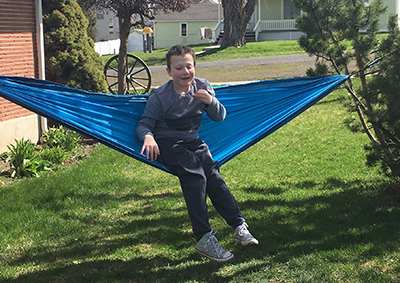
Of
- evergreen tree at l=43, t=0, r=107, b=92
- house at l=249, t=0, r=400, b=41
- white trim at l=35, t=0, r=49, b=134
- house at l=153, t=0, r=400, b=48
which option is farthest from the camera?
house at l=153, t=0, r=400, b=48

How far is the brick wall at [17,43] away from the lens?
7.85 metres

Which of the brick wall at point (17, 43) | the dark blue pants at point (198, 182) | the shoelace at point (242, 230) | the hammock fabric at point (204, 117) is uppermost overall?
the brick wall at point (17, 43)

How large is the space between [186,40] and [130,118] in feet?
147

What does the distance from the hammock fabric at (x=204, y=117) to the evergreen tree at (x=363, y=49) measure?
380 mm

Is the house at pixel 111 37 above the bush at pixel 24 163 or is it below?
above

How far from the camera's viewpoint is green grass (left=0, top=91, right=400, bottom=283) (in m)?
3.65

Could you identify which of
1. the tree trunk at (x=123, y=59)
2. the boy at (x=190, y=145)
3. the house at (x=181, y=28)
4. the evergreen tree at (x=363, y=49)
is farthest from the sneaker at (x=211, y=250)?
the house at (x=181, y=28)

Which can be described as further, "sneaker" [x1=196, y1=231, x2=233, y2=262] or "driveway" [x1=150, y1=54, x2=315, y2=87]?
"driveway" [x1=150, y1=54, x2=315, y2=87]

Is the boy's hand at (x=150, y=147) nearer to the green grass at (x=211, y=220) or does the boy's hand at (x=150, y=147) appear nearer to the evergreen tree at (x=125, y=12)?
the green grass at (x=211, y=220)

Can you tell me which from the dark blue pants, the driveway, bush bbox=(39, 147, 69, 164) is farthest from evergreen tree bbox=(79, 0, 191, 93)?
the dark blue pants

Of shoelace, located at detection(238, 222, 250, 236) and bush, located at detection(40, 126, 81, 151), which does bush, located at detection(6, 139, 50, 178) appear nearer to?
bush, located at detection(40, 126, 81, 151)

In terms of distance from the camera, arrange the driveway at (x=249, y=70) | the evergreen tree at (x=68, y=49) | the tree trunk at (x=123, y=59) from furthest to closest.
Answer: the driveway at (x=249, y=70) → the tree trunk at (x=123, y=59) → the evergreen tree at (x=68, y=49)

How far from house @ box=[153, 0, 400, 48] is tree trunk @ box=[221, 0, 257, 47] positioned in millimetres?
4498

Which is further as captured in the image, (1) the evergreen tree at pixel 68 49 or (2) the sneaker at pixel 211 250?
(1) the evergreen tree at pixel 68 49
